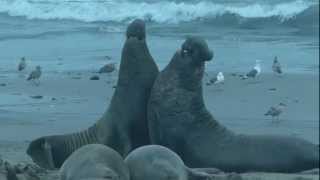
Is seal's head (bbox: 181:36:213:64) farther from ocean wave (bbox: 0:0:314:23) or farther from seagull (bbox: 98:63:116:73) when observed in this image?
ocean wave (bbox: 0:0:314:23)

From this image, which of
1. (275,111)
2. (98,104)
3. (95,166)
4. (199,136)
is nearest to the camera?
(95,166)

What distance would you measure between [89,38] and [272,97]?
9822 mm

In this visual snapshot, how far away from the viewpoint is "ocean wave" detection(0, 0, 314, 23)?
85.6 ft

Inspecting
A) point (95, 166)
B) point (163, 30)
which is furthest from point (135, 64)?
point (163, 30)

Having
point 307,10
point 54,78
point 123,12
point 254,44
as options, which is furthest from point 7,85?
point 123,12

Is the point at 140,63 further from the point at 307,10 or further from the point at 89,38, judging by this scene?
the point at 307,10

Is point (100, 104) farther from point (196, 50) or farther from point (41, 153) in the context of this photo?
point (196, 50)

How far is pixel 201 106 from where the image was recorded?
873cm

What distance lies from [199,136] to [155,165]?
5.89ft

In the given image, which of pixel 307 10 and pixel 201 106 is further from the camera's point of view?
pixel 307 10

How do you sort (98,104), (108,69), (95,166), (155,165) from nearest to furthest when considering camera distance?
(95,166)
(155,165)
(98,104)
(108,69)

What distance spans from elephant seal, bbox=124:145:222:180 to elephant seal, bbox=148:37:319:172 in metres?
1.29

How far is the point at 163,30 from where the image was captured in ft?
80.6

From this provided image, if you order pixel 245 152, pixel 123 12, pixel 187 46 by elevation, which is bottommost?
pixel 123 12
